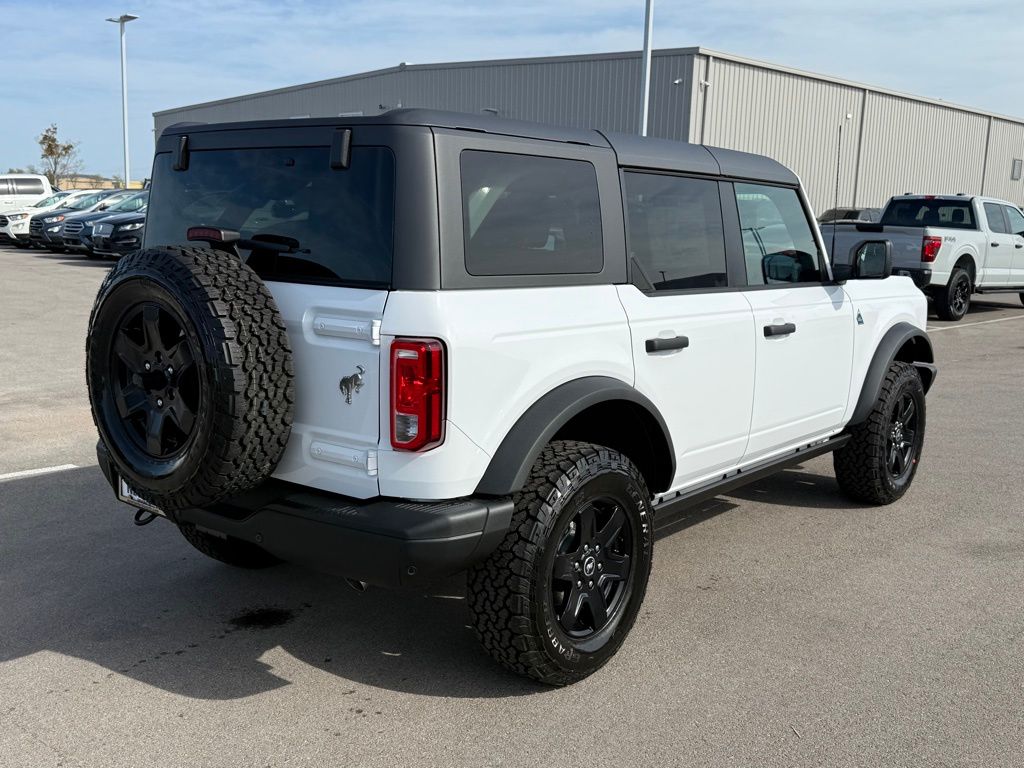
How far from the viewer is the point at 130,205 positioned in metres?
24.5

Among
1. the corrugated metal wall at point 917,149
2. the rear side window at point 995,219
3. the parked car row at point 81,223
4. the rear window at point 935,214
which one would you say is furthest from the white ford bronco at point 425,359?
the corrugated metal wall at point 917,149

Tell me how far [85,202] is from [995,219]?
2168cm

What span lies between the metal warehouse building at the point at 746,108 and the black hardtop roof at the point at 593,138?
17788mm

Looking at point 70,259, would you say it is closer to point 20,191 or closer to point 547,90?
point 20,191

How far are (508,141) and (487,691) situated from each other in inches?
76.6

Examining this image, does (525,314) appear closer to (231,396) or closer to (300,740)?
(231,396)

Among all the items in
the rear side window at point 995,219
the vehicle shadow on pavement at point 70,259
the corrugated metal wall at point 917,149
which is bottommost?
the vehicle shadow on pavement at point 70,259

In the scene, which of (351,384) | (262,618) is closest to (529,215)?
(351,384)

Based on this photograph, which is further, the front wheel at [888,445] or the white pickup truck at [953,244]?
the white pickup truck at [953,244]

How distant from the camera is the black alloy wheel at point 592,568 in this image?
3625 millimetres

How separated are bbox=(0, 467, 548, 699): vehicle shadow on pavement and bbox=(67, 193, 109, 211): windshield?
2332 cm

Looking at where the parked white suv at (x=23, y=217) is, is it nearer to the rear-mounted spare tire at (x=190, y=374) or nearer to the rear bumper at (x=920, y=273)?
the rear bumper at (x=920, y=273)

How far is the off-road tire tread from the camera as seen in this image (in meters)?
4.43

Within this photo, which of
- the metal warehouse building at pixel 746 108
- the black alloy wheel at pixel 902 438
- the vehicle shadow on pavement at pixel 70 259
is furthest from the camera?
the metal warehouse building at pixel 746 108
